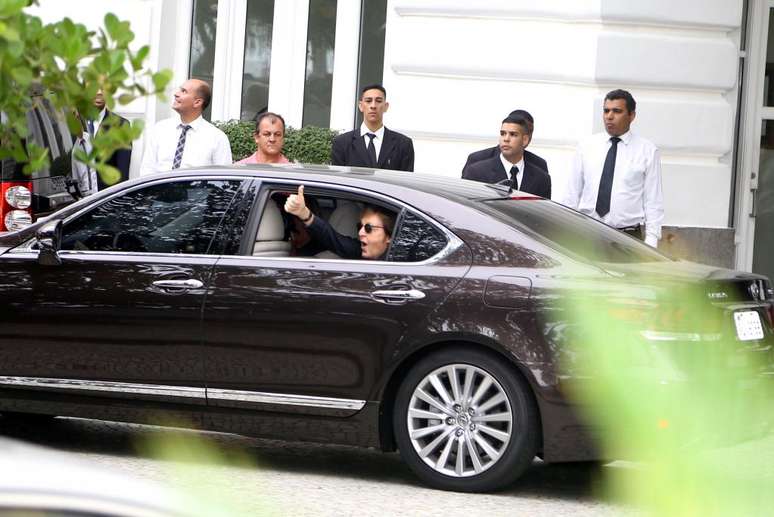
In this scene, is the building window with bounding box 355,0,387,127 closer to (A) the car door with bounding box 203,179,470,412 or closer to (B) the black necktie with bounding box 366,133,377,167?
(B) the black necktie with bounding box 366,133,377,167

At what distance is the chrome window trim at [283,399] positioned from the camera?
684cm

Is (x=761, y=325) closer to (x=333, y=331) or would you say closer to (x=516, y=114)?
(x=333, y=331)

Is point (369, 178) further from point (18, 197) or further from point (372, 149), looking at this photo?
point (372, 149)

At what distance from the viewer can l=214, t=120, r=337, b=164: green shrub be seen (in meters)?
14.2

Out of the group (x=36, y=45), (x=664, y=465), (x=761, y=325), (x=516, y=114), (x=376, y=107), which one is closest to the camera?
(x=664, y=465)

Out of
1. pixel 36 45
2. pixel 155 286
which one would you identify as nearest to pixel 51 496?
pixel 36 45

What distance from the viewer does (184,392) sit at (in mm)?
7070

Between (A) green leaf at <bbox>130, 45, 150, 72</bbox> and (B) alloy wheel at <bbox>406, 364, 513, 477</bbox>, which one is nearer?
(A) green leaf at <bbox>130, 45, 150, 72</bbox>

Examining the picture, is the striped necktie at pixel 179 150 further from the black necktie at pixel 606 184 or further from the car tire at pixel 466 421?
the car tire at pixel 466 421

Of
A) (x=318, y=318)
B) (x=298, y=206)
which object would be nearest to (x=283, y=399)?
(x=318, y=318)

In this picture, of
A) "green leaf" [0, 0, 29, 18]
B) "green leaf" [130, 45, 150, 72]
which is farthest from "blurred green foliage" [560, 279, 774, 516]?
"green leaf" [130, 45, 150, 72]

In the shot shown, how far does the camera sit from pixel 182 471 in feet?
5.34

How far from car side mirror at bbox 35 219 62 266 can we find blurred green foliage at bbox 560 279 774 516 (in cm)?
593

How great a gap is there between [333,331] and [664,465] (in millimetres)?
5475
